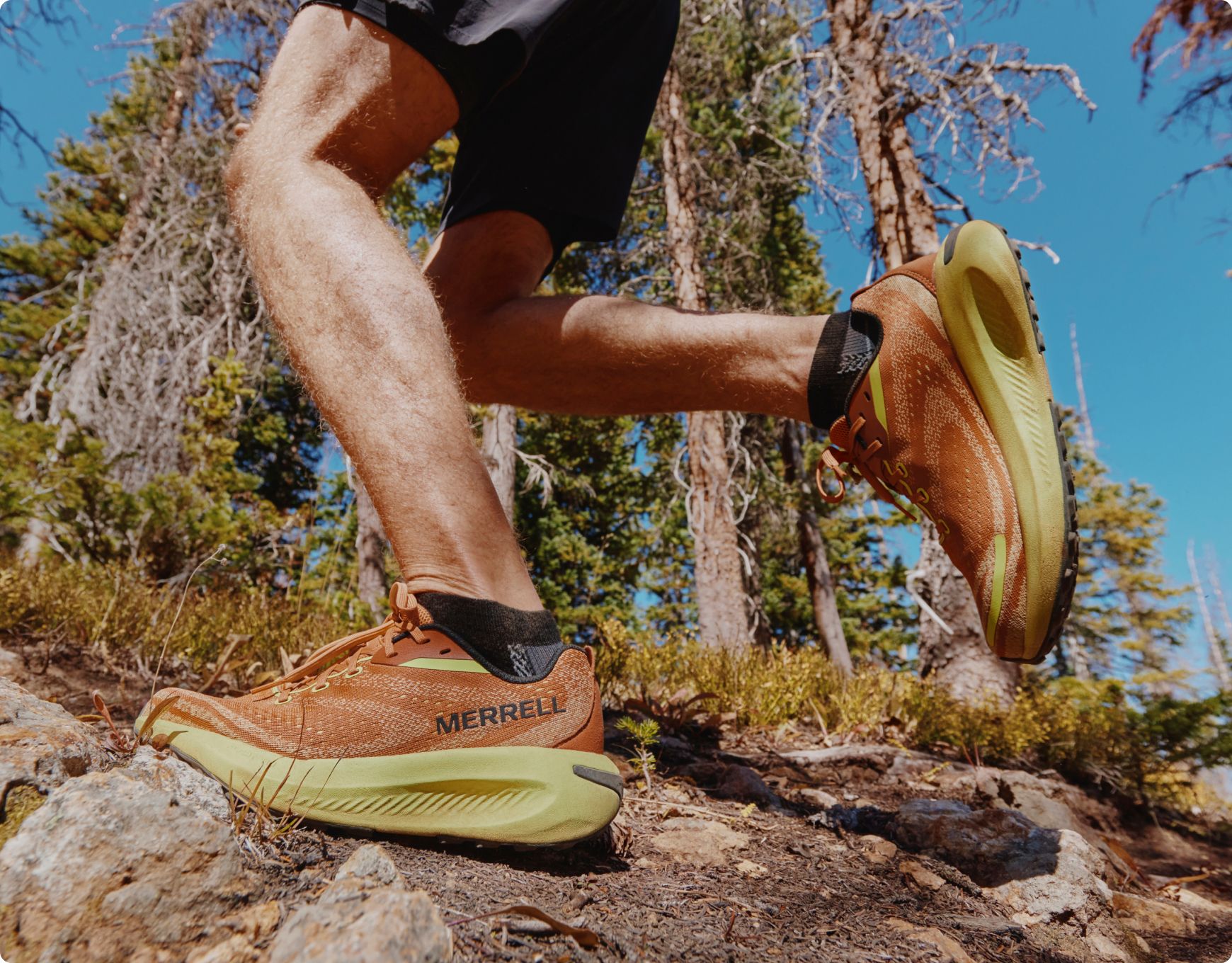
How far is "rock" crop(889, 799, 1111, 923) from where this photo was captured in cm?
110

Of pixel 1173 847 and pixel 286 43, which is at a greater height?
pixel 286 43

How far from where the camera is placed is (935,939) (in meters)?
0.87

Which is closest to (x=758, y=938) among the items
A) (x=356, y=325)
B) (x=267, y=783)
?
(x=267, y=783)

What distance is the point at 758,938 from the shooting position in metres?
0.81

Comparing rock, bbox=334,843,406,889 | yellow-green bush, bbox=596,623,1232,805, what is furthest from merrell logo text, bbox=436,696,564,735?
yellow-green bush, bbox=596,623,1232,805

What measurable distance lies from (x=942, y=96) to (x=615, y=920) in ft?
19.0

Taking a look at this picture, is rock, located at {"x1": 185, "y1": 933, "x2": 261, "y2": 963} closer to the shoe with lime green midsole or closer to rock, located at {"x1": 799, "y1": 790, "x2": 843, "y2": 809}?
the shoe with lime green midsole

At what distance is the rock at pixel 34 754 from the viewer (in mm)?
730

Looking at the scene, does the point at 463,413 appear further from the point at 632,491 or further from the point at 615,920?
the point at 632,491

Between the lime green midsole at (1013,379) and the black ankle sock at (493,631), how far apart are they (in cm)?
77

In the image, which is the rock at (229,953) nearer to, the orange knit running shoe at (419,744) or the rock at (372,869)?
the rock at (372,869)

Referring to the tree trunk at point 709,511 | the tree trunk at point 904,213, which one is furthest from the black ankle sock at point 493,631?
the tree trunk at point 709,511

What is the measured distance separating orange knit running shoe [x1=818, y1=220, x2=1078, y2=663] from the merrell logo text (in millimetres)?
740

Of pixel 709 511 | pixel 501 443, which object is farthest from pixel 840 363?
pixel 501 443
